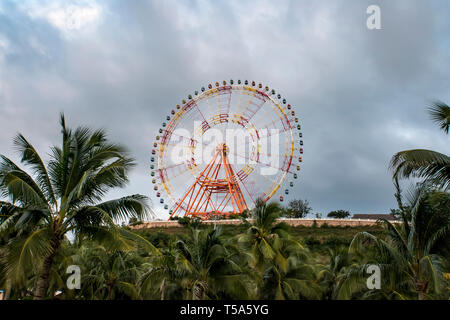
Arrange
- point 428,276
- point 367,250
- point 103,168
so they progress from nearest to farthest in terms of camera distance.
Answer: point 428,276
point 103,168
point 367,250

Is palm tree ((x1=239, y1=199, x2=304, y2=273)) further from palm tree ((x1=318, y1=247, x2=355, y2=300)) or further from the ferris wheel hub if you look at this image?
A: the ferris wheel hub

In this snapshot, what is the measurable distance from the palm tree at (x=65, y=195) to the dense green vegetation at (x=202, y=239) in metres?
0.03

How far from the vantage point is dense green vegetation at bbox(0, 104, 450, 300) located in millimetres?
10883

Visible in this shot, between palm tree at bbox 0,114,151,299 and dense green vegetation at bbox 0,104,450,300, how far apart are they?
3 centimetres

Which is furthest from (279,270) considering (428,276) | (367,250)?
(428,276)

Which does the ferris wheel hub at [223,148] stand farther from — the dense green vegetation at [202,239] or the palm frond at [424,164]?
the palm frond at [424,164]

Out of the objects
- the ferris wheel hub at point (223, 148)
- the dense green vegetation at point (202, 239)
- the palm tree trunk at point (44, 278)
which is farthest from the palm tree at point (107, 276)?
the ferris wheel hub at point (223, 148)

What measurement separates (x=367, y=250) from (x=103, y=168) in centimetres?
1179

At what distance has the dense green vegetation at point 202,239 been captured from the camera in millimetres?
10883

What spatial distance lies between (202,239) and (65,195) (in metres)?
5.52

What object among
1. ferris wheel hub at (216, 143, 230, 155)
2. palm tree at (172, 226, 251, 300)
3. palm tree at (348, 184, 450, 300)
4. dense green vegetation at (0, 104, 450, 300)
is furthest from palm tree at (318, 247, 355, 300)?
ferris wheel hub at (216, 143, 230, 155)
